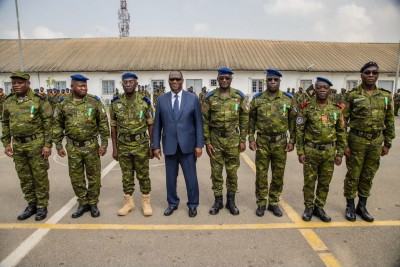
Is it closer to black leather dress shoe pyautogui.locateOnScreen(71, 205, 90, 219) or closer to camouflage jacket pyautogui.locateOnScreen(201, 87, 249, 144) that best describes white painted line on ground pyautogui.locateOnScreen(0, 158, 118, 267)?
black leather dress shoe pyautogui.locateOnScreen(71, 205, 90, 219)

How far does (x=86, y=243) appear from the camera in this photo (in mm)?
3352

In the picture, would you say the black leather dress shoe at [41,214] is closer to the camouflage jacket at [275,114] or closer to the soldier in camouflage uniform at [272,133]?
the soldier in camouflage uniform at [272,133]

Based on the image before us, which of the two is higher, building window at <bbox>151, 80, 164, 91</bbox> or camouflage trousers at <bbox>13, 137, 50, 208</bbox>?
building window at <bbox>151, 80, 164, 91</bbox>

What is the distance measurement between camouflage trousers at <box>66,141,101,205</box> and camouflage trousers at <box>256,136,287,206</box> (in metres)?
2.34

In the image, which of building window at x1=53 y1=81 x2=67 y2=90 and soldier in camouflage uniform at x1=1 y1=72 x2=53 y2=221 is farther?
building window at x1=53 y1=81 x2=67 y2=90

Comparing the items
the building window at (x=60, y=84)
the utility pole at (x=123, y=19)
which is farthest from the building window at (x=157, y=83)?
the utility pole at (x=123, y=19)

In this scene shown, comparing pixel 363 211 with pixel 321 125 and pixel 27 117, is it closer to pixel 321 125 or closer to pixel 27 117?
pixel 321 125

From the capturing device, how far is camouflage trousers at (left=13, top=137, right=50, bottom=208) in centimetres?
391

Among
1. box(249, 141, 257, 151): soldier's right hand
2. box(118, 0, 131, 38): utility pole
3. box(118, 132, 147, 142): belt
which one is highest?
box(118, 0, 131, 38): utility pole

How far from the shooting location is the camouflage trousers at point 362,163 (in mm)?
3867

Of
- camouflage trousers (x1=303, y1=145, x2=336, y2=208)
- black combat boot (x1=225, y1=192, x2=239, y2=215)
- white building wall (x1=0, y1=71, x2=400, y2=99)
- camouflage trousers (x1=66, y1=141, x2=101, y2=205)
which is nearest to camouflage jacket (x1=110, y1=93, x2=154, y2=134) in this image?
camouflage trousers (x1=66, y1=141, x2=101, y2=205)

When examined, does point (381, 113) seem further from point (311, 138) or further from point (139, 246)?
point (139, 246)

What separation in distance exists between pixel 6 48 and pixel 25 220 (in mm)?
30836

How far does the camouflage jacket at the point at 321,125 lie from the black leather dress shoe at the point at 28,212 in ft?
12.7
